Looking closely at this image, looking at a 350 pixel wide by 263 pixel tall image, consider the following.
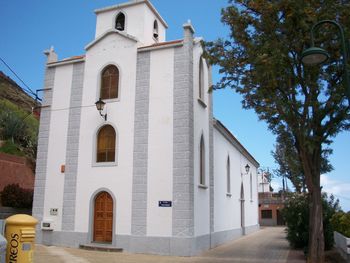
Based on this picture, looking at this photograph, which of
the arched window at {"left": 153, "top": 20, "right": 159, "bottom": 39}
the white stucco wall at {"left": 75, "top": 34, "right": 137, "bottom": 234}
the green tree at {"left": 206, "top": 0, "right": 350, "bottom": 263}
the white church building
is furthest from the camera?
the arched window at {"left": 153, "top": 20, "right": 159, "bottom": 39}

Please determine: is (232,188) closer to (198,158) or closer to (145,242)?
(198,158)

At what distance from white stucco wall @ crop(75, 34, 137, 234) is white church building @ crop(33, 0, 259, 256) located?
45 millimetres

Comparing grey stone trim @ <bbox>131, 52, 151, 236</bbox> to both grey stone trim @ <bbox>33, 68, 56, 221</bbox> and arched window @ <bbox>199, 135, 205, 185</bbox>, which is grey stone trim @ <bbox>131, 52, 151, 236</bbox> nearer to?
arched window @ <bbox>199, 135, 205, 185</bbox>

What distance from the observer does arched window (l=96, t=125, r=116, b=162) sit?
1698cm

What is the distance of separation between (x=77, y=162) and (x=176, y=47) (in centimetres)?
681

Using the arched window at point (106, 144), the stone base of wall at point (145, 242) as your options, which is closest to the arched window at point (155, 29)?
the arched window at point (106, 144)

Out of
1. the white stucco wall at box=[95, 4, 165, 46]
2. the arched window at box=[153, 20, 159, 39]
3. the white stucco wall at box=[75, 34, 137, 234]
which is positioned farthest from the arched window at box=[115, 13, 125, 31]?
the white stucco wall at box=[75, 34, 137, 234]

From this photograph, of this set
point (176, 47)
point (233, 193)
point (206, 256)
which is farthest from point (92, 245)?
point (233, 193)

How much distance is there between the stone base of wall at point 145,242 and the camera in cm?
1482

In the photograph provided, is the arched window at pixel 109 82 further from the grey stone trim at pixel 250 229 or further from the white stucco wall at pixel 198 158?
the grey stone trim at pixel 250 229

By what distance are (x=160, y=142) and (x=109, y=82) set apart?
407cm

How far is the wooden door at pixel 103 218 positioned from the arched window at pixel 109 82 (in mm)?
4513

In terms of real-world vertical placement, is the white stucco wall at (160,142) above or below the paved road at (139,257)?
above

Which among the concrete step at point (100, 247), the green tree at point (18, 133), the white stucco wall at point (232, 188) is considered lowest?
the concrete step at point (100, 247)
